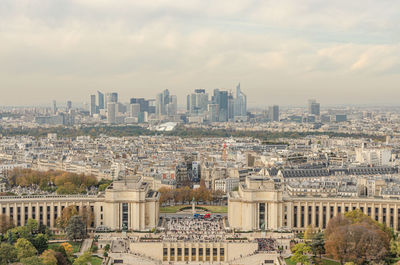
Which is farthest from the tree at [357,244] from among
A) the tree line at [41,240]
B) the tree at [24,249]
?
the tree at [24,249]

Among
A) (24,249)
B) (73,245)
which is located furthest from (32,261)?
(73,245)

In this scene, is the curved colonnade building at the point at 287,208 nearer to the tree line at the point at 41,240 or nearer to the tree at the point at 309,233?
the tree at the point at 309,233

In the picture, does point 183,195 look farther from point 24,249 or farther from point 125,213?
point 24,249

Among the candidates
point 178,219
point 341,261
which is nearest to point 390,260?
point 341,261

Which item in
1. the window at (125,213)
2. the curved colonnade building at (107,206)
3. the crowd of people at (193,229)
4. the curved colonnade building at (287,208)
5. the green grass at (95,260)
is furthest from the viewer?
the curved colonnade building at (287,208)

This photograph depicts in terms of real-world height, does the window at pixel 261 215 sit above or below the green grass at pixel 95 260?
above

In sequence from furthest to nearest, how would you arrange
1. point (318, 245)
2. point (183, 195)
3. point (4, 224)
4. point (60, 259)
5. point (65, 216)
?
point (183, 195) → point (65, 216) → point (4, 224) → point (318, 245) → point (60, 259)
